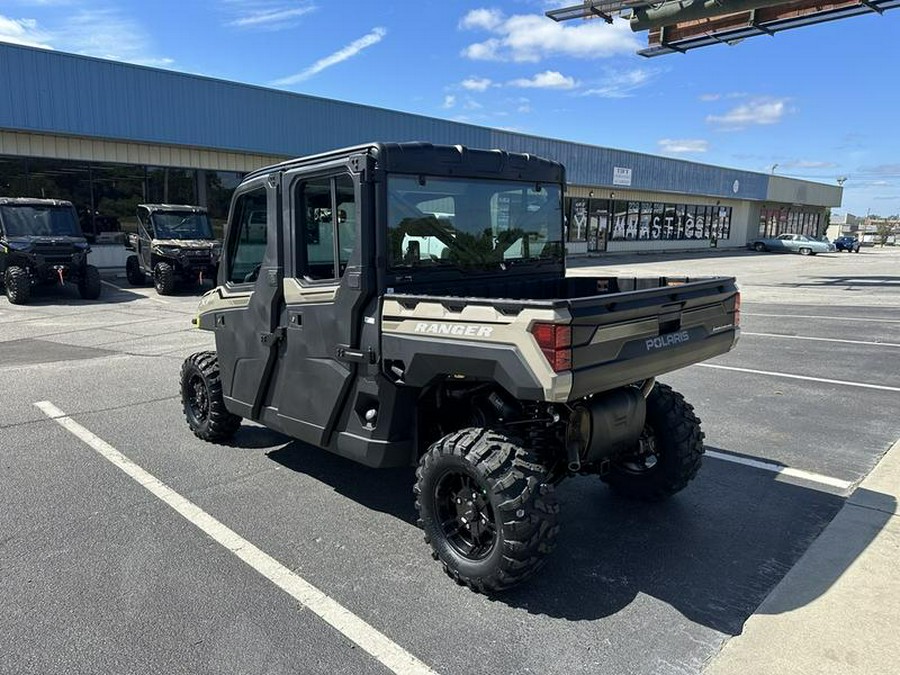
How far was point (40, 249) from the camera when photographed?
14586mm

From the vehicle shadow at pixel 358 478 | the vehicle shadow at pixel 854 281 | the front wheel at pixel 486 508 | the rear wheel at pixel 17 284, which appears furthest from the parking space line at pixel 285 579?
the vehicle shadow at pixel 854 281

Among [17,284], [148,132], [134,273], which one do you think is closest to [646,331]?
→ [17,284]

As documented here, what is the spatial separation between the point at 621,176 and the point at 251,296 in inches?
1341

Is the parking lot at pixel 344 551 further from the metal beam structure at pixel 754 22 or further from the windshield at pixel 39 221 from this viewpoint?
the metal beam structure at pixel 754 22

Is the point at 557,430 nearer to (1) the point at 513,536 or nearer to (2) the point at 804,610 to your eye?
(1) the point at 513,536

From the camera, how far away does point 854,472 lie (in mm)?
4820

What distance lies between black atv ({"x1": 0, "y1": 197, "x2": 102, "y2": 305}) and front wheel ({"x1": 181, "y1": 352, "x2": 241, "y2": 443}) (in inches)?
451

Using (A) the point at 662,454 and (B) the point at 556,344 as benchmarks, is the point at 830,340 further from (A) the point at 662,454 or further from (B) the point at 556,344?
(B) the point at 556,344

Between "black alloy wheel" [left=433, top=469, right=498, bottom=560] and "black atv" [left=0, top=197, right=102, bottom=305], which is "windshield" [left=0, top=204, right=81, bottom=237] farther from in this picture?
"black alloy wheel" [left=433, top=469, right=498, bottom=560]

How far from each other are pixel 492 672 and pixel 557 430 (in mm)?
1379

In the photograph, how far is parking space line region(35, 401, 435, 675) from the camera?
107 inches

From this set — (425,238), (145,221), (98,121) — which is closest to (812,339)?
(425,238)

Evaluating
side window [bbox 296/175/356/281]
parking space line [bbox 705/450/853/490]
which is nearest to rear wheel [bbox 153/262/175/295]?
side window [bbox 296/175/356/281]

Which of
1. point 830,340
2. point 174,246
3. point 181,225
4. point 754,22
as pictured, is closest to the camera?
point 830,340
